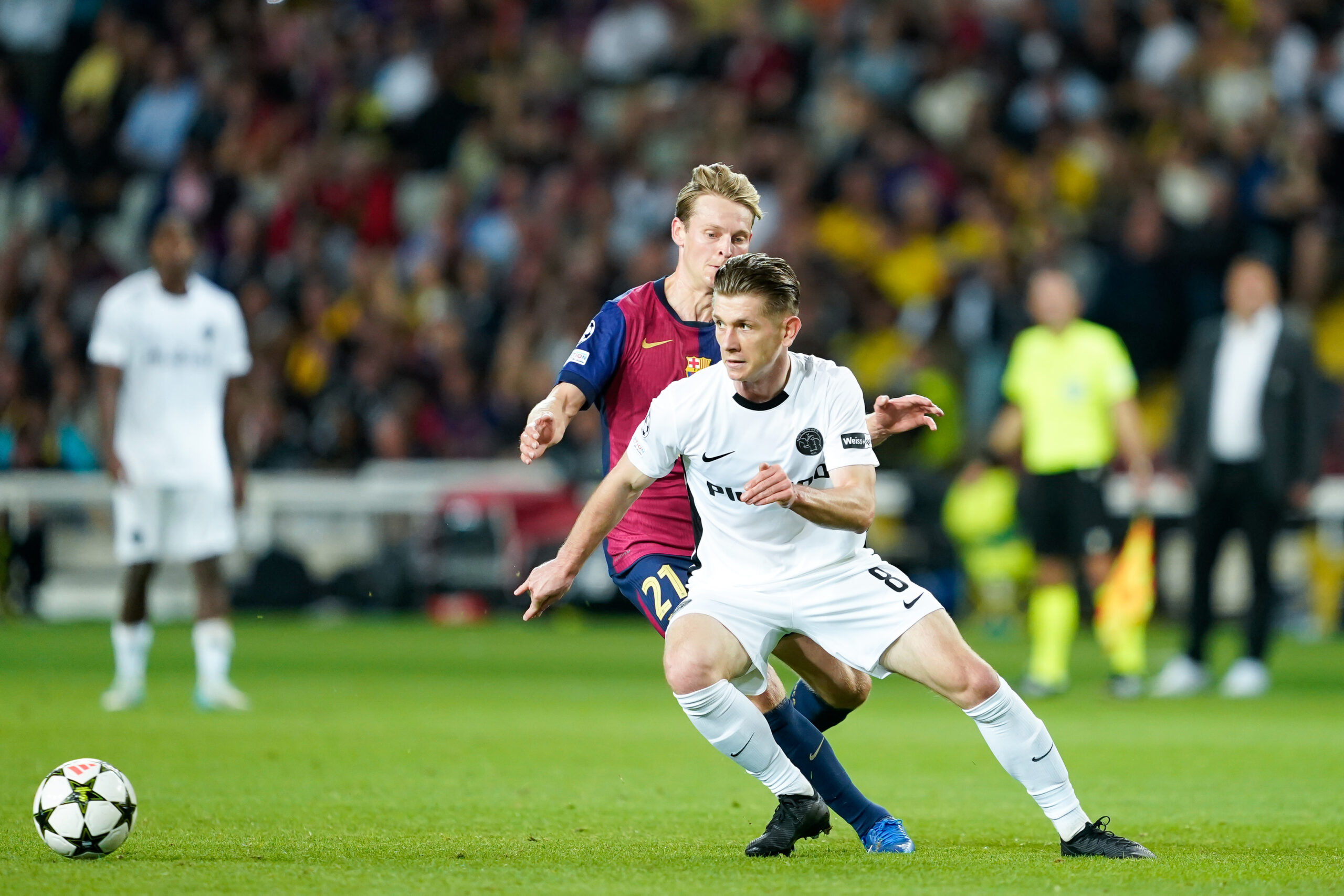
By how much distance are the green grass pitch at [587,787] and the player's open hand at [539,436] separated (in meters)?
1.24

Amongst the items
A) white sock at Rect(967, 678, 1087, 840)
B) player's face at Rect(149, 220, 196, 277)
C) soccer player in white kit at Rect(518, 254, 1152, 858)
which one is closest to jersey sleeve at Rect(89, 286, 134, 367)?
player's face at Rect(149, 220, 196, 277)

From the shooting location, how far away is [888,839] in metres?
5.75

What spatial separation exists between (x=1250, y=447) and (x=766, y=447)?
7.16 metres

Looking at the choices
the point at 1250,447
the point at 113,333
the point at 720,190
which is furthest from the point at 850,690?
the point at 1250,447

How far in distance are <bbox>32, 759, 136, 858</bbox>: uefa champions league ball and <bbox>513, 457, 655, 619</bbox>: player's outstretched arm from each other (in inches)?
53.6

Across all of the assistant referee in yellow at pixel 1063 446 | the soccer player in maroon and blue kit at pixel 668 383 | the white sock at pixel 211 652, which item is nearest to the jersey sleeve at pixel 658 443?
the soccer player in maroon and blue kit at pixel 668 383

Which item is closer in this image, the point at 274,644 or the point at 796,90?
the point at 274,644

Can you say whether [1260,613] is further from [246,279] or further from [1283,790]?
[246,279]

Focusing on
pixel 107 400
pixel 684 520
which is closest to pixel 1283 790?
pixel 684 520

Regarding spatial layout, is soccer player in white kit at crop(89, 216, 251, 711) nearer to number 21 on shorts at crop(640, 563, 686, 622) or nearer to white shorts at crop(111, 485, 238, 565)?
white shorts at crop(111, 485, 238, 565)

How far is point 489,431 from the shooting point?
60.3 feet

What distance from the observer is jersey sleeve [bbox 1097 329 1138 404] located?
11.5 meters

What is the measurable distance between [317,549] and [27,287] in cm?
558

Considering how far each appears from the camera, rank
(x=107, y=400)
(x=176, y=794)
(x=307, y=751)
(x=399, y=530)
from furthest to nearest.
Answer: (x=399, y=530) → (x=107, y=400) → (x=307, y=751) → (x=176, y=794)
